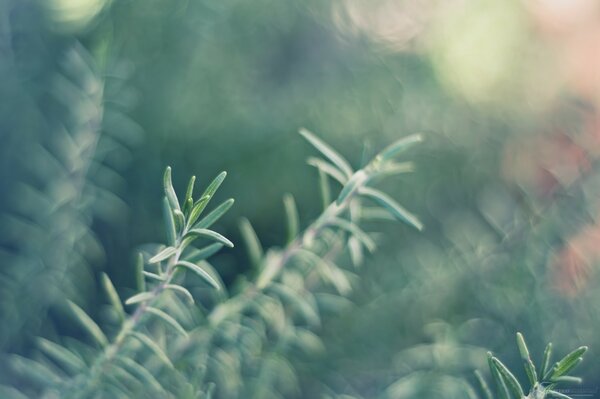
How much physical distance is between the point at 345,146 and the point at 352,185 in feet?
1.09

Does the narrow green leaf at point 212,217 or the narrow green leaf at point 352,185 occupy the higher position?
the narrow green leaf at point 352,185

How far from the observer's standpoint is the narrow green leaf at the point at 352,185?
0.31m

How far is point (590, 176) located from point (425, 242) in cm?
17

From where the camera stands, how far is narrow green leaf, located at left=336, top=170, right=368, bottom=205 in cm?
31

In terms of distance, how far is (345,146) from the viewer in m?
0.65

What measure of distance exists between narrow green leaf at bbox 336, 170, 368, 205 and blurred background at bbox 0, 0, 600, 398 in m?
0.21

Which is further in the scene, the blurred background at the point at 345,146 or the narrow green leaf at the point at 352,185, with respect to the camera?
the blurred background at the point at 345,146

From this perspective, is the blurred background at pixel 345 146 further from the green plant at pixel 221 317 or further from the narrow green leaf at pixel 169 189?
the narrow green leaf at pixel 169 189

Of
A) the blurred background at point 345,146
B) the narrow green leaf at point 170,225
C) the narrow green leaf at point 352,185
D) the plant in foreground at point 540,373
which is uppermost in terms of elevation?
the blurred background at point 345,146

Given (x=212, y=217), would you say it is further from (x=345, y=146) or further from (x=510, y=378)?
(x=345, y=146)

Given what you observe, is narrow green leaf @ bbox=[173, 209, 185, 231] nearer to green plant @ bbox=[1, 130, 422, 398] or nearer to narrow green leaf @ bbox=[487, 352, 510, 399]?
green plant @ bbox=[1, 130, 422, 398]

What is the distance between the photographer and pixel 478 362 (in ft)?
1.67

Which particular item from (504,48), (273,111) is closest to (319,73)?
(273,111)

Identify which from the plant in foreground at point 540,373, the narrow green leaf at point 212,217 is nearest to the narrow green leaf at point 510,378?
the plant in foreground at point 540,373
